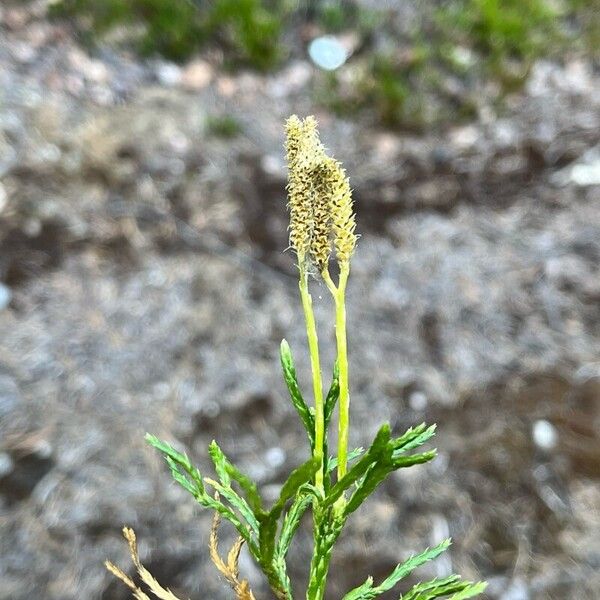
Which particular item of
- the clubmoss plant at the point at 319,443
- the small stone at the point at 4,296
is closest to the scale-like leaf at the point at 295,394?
the clubmoss plant at the point at 319,443

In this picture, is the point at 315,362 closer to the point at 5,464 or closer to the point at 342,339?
the point at 342,339

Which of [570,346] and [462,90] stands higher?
[462,90]

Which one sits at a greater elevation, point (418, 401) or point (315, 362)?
point (315, 362)

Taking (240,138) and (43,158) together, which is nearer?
(43,158)

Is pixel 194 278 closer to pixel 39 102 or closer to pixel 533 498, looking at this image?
pixel 39 102

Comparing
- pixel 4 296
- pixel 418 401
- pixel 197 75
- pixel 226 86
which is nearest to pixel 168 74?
pixel 197 75

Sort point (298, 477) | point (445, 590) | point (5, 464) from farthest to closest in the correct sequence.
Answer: point (5, 464)
point (445, 590)
point (298, 477)

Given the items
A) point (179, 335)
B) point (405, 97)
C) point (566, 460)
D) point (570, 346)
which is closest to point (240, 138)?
point (405, 97)

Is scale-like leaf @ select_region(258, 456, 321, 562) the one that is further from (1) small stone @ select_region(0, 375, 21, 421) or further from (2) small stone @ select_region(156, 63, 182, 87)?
(2) small stone @ select_region(156, 63, 182, 87)
